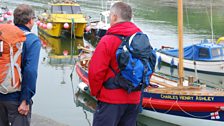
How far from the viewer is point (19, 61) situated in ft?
13.7

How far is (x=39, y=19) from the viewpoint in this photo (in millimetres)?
32312

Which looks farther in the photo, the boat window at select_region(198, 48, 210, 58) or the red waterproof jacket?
the boat window at select_region(198, 48, 210, 58)

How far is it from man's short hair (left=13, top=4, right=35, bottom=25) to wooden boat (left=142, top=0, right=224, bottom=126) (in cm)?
613

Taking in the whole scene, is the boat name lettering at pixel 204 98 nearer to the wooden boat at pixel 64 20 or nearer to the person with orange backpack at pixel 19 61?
the person with orange backpack at pixel 19 61

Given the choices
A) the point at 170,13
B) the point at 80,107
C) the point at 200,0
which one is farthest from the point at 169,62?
the point at 200,0

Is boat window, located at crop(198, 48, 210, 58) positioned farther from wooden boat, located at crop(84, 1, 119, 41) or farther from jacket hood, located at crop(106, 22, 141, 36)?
jacket hood, located at crop(106, 22, 141, 36)

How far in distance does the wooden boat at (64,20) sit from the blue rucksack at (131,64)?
24.7 m

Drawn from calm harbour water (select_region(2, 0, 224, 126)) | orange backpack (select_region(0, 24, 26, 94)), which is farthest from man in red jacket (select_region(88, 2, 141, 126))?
calm harbour water (select_region(2, 0, 224, 126))

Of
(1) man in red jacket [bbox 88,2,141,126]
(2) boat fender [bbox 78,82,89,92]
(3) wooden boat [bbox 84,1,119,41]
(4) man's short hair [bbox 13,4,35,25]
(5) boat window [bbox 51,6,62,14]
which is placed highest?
(5) boat window [bbox 51,6,62,14]

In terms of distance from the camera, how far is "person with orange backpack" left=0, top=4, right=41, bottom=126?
415cm

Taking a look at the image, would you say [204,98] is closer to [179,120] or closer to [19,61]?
[179,120]

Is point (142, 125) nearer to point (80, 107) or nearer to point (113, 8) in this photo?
A: point (80, 107)

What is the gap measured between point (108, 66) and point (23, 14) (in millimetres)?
1089

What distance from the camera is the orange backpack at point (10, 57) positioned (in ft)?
13.6
